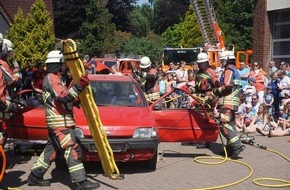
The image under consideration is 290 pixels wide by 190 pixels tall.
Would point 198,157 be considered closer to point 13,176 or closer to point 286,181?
point 286,181

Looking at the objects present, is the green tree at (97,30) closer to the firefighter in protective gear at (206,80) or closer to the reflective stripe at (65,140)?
the firefighter in protective gear at (206,80)

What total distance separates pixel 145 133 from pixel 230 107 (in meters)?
2.08

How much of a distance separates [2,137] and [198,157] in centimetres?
376

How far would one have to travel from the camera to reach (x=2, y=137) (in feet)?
20.9

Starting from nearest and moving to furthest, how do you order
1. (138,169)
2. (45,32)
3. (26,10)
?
(138,169) → (45,32) → (26,10)

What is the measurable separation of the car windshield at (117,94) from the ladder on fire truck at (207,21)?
14.1 m

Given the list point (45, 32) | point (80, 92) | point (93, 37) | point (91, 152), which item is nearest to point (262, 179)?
point (91, 152)

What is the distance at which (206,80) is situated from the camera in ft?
28.3

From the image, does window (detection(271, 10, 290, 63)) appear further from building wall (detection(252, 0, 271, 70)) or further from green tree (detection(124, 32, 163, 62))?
green tree (detection(124, 32, 163, 62))

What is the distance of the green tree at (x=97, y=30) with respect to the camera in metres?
34.8

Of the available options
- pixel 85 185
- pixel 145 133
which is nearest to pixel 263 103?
pixel 145 133

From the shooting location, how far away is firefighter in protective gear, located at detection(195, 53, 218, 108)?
28.1 feet

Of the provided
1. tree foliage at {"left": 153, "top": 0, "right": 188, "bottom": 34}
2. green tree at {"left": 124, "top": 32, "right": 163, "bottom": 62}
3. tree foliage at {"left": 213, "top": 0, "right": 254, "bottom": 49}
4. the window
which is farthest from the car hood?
tree foliage at {"left": 153, "top": 0, "right": 188, "bottom": 34}

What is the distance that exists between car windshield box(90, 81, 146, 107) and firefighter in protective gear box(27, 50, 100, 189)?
1554mm
